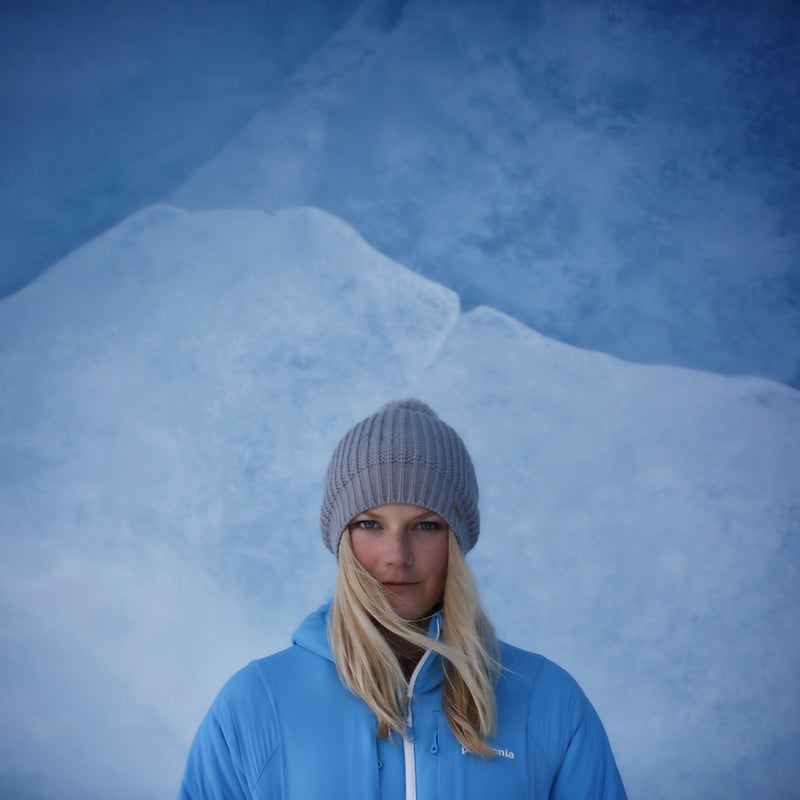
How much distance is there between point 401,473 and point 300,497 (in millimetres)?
1493

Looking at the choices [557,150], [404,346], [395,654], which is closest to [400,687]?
[395,654]

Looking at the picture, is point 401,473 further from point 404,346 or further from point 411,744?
point 404,346

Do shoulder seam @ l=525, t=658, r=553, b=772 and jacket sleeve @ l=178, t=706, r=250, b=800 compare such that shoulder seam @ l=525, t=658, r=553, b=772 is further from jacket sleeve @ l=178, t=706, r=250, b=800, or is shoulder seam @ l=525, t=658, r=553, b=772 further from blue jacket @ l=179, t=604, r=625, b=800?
jacket sleeve @ l=178, t=706, r=250, b=800

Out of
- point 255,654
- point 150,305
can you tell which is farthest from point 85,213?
point 255,654

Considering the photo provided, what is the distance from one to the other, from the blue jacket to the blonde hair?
0.08ft

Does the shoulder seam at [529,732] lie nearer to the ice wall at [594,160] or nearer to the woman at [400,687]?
the woman at [400,687]

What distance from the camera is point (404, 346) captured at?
3.17 m

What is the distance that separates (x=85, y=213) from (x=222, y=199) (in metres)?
0.44

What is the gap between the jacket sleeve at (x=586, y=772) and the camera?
1585 millimetres

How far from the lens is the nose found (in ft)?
5.11

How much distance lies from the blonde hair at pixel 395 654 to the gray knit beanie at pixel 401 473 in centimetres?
8

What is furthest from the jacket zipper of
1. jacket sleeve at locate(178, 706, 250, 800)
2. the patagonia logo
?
jacket sleeve at locate(178, 706, 250, 800)

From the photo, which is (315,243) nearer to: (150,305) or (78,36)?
(150,305)

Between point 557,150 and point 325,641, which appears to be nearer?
point 325,641
